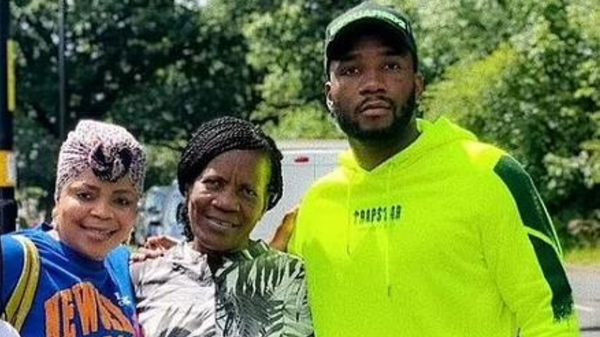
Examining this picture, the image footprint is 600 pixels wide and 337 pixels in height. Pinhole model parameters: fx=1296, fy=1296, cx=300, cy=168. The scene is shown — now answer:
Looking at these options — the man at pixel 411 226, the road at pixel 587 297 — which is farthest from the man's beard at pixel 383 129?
the road at pixel 587 297

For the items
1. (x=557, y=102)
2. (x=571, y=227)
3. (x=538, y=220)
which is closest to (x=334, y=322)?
(x=538, y=220)

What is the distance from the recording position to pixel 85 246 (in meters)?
3.37

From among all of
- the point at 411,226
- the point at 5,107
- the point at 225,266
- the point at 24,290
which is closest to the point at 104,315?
the point at 24,290

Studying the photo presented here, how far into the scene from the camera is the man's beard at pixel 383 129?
133 inches

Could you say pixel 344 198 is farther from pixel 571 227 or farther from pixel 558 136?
pixel 571 227

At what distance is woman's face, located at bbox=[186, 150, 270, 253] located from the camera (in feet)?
11.3

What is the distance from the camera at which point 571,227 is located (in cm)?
3005

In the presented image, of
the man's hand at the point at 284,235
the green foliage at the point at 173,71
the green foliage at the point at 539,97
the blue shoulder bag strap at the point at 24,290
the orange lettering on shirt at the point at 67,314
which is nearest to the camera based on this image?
the blue shoulder bag strap at the point at 24,290

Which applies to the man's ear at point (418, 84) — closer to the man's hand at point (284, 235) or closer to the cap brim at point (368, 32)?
the cap brim at point (368, 32)

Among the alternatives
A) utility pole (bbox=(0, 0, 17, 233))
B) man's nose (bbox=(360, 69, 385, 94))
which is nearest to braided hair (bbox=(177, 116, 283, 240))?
man's nose (bbox=(360, 69, 385, 94))

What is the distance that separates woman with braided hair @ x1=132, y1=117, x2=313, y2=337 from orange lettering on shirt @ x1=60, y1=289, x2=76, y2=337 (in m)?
0.23

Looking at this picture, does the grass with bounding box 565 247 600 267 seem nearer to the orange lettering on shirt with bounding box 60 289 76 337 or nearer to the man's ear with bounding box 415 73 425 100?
the man's ear with bounding box 415 73 425 100

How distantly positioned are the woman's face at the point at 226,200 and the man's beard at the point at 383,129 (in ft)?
0.88

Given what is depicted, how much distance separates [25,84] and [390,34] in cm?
2917
